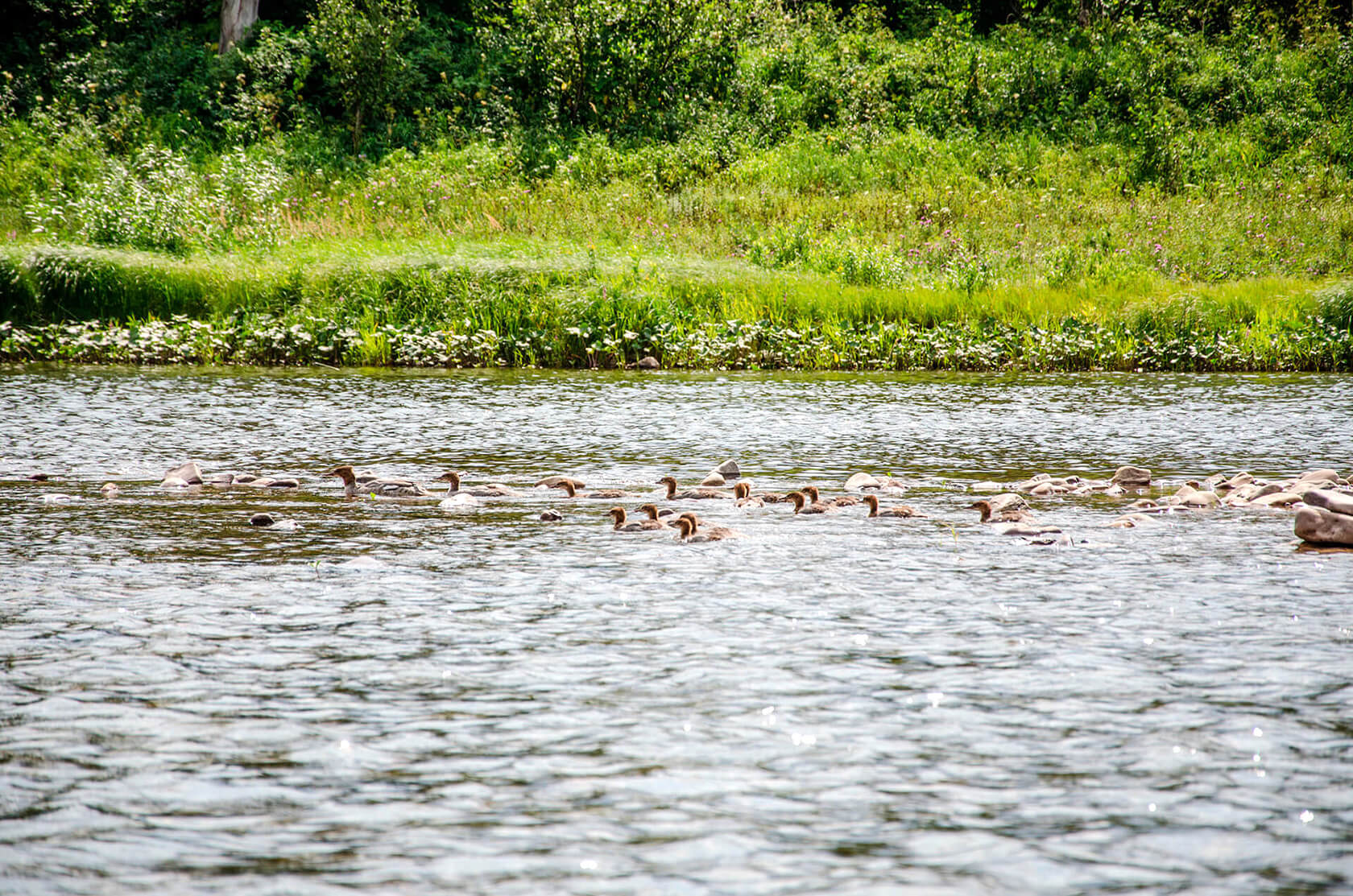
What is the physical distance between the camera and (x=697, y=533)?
24.6ft

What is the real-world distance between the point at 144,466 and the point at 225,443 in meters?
1.31

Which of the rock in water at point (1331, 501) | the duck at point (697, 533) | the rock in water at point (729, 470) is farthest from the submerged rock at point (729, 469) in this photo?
the rock in water at point (1331, 501)

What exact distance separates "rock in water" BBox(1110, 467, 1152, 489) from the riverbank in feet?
32.3

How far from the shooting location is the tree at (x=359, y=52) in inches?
1287

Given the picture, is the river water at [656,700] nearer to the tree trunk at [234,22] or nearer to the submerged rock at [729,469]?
the submerged rock at [729,469]

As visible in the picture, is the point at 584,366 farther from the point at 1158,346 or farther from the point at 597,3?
the point at 597,3

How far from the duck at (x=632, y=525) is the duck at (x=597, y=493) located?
3.65 feet

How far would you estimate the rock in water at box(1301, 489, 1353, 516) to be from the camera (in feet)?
24.8

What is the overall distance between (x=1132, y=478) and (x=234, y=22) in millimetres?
33064

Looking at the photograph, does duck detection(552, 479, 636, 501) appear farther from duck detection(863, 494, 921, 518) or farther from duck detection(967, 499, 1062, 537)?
duck detection(967, 499, 1062, 537)

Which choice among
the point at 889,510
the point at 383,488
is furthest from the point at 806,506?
the point at 383,488

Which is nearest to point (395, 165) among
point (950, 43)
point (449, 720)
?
point (950, 43)

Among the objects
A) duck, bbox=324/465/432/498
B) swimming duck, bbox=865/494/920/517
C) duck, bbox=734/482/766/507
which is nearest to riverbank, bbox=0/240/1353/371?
duck, bbox=324/465/432/498

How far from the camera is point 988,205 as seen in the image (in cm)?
2797
